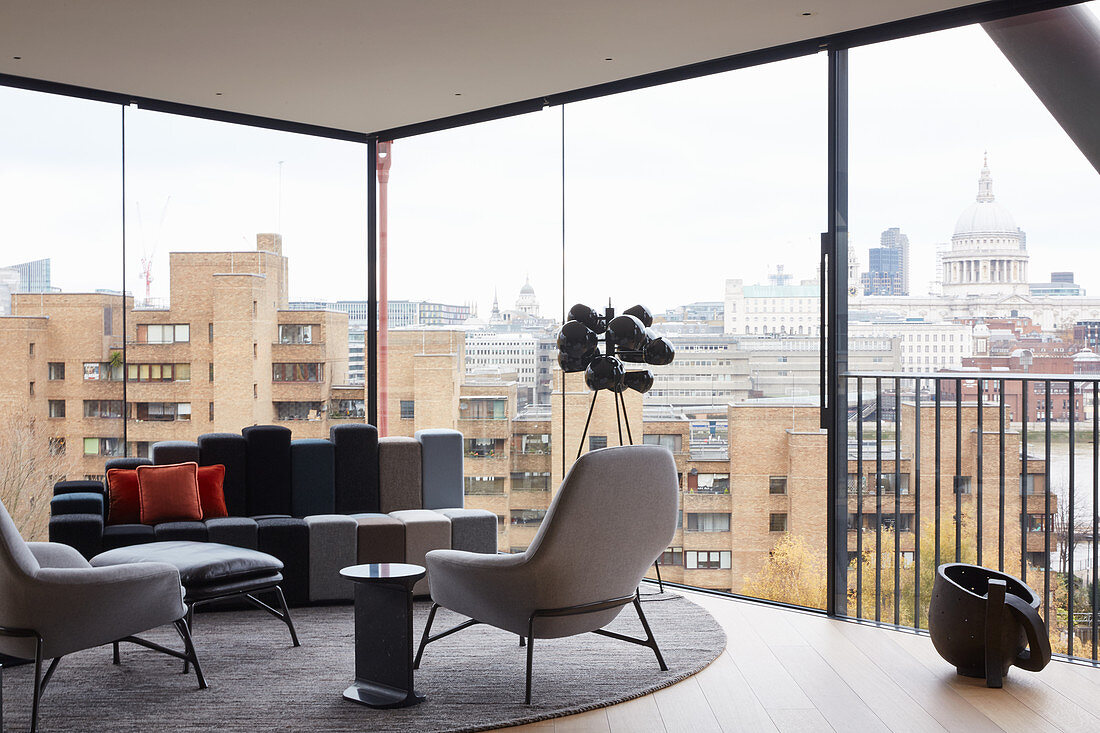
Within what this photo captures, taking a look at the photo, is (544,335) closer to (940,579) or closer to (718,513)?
(718,513)

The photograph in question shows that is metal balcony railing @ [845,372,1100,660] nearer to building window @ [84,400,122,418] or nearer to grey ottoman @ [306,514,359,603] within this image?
grey ottoman @ [306,514,359,603]

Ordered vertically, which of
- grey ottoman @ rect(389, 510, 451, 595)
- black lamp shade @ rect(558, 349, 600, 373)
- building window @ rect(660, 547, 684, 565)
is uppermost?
black lamp shade @ rect(558, 349, 600, 373)

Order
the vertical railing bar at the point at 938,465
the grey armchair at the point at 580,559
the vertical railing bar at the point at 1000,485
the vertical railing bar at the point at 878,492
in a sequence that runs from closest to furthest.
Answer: the grey armchair at the point at 580,559 < the vertical railing bar at the point at 1000,485 < the vertical railing bar at the point at 938,465 < the vertical railing bar at the point at 878,492

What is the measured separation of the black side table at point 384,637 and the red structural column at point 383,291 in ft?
11.1

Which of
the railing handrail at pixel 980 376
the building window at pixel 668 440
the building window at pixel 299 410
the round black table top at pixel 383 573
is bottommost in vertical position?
the round black table top at pixel 383 573

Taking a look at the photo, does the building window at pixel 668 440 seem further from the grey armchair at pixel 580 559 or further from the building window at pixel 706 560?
the grey armchair at pixel 580 559

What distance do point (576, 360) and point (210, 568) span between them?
2095mm

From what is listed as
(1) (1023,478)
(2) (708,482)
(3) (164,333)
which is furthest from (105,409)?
(1) (1023,478)

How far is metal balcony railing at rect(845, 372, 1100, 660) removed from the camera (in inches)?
159

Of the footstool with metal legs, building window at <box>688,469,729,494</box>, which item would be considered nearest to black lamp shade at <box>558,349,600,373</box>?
building window at <box>688,469,729,494</box>

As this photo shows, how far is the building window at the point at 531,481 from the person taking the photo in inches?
244

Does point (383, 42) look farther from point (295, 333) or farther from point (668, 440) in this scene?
point (668, 440)

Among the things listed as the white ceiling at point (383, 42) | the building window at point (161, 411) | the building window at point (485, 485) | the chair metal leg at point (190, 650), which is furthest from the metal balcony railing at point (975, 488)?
the building window at point (161, 411)

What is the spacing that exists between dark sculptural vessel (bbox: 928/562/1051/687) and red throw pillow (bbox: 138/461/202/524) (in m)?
3.68
